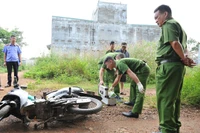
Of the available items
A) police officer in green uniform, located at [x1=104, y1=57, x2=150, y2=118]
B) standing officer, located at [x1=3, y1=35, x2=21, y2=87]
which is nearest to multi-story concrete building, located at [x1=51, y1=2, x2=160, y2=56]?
standing officer, located at [x1=3, y1=35, x2=21, y2=87]

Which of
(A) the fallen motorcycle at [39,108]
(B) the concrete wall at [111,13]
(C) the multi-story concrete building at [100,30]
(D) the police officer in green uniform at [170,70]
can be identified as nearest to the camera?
(D) the police officer in green uniform at [170,70]

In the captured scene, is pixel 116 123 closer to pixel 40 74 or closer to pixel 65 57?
pixel 40 74

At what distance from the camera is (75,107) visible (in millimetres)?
3162

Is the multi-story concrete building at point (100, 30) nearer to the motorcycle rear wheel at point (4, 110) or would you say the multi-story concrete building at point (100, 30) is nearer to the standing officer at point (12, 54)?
the standing officer at point (12, 54)

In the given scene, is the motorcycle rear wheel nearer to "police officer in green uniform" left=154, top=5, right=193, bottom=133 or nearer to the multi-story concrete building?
"police officer in green uniform" left=154, top=5, right=193, bottom=133

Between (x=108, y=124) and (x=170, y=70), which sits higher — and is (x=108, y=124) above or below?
below

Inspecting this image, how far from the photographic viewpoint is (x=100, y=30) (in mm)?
19312

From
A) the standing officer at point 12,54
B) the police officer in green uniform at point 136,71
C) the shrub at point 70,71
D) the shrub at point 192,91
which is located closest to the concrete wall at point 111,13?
the shrub at point 70,71

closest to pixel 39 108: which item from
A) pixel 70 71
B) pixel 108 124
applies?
pixel 108 124

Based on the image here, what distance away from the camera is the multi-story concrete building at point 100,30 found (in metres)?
17.6

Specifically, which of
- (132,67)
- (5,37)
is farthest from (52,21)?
(132,67)

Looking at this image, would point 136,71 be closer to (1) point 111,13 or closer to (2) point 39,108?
(2) point 39,108

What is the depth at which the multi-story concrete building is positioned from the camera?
17.6m

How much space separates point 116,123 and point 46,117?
1.22 meters
